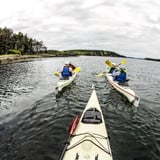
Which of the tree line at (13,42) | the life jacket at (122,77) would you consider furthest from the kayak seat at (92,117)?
the tree line at (13,42)

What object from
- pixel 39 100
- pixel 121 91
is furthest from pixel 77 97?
pixel 121 91

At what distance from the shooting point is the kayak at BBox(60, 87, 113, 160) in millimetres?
7002

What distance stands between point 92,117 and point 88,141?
2.48m

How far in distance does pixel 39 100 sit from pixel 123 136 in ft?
32.5

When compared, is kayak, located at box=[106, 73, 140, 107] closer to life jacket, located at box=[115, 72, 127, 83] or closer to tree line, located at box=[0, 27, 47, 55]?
life jacket, located at box=[115, 72, 127, 83]

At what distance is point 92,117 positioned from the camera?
10125mm

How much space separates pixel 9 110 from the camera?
1473 cm

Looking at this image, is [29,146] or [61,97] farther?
[61,97]

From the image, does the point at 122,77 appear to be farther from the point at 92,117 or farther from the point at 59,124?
the point at 92,117

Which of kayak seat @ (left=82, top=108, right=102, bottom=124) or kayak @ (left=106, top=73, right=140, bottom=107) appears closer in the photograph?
kayak seat @ (left=82, top=108, right=102, bottom=124)

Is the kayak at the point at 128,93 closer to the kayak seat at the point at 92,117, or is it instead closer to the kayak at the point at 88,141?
the kayak seat at the point at 92,117

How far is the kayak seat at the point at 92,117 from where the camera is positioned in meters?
9.79

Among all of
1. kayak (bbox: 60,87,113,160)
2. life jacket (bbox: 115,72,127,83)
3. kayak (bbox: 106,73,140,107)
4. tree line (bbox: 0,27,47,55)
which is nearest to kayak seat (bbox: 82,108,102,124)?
kayak (bbox: 60,87,113,160)

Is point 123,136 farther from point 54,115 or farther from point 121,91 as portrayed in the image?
point 121,91
